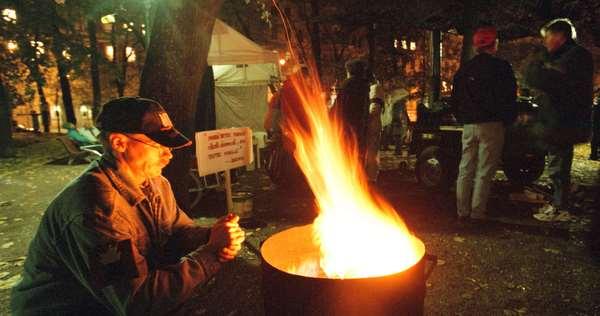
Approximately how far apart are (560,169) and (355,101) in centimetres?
321

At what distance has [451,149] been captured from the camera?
27.7 feet

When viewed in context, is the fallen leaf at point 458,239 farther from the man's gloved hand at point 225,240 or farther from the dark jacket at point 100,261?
the dark jacket at point 100,261

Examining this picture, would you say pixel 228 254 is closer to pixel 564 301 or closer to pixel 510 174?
pixel 564 301

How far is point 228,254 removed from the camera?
2.42m

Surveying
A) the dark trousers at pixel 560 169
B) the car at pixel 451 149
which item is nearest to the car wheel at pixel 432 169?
the car at pixel 451 149

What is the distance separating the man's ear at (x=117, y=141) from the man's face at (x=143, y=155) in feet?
0.04

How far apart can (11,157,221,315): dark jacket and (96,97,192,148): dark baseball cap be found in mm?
229

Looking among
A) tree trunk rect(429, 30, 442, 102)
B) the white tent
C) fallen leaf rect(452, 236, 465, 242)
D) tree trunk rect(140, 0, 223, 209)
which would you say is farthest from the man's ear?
the white tent

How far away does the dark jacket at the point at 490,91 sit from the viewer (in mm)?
5699

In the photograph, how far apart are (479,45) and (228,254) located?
4895 millimetres

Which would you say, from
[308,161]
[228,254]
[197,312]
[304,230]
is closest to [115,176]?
[228,254]

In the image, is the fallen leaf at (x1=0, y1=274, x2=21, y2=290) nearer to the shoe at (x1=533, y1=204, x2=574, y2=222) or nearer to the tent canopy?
the shoe at (x1=533, y1=204, x2=574, y2=222)

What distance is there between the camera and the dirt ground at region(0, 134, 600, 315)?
4.23 metres

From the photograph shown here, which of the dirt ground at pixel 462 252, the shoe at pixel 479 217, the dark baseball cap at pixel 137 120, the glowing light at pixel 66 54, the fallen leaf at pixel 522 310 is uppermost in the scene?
the glowing light at pixel 66 54
